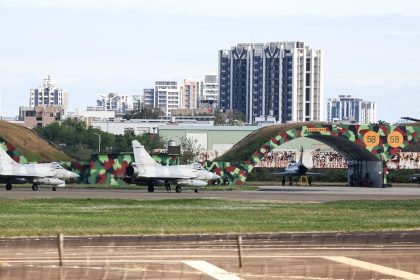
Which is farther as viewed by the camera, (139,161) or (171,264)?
(139,161)

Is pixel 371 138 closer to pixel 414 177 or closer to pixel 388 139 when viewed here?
pixel 388 139

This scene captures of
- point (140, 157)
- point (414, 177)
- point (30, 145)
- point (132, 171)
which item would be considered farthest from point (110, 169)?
point (414, 177)

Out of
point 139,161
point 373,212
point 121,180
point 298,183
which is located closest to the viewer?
point 373,212

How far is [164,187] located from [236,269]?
8717 cm

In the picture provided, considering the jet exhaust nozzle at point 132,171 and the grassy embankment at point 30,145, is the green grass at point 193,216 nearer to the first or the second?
the jet exhaust nozzle at point 132,171

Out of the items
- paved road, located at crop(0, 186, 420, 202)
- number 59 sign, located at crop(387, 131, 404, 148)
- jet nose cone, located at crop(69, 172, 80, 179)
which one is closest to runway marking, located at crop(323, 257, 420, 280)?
paved road, located at crop(0, 186, 420, 202)

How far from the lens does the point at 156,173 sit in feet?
347

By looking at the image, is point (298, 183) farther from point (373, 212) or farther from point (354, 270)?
point (354, 270)

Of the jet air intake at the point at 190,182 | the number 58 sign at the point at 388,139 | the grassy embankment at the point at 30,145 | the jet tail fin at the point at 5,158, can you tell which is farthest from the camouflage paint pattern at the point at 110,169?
the number 58 sign at the point at 388,139

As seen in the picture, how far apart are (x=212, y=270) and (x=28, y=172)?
75.6m

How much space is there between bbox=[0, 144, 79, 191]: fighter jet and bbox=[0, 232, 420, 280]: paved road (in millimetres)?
61483

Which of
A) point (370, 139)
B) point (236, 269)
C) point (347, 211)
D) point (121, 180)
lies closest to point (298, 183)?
point (370, 139)

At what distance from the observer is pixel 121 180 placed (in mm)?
114125

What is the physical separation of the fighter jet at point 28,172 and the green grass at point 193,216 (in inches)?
1132
